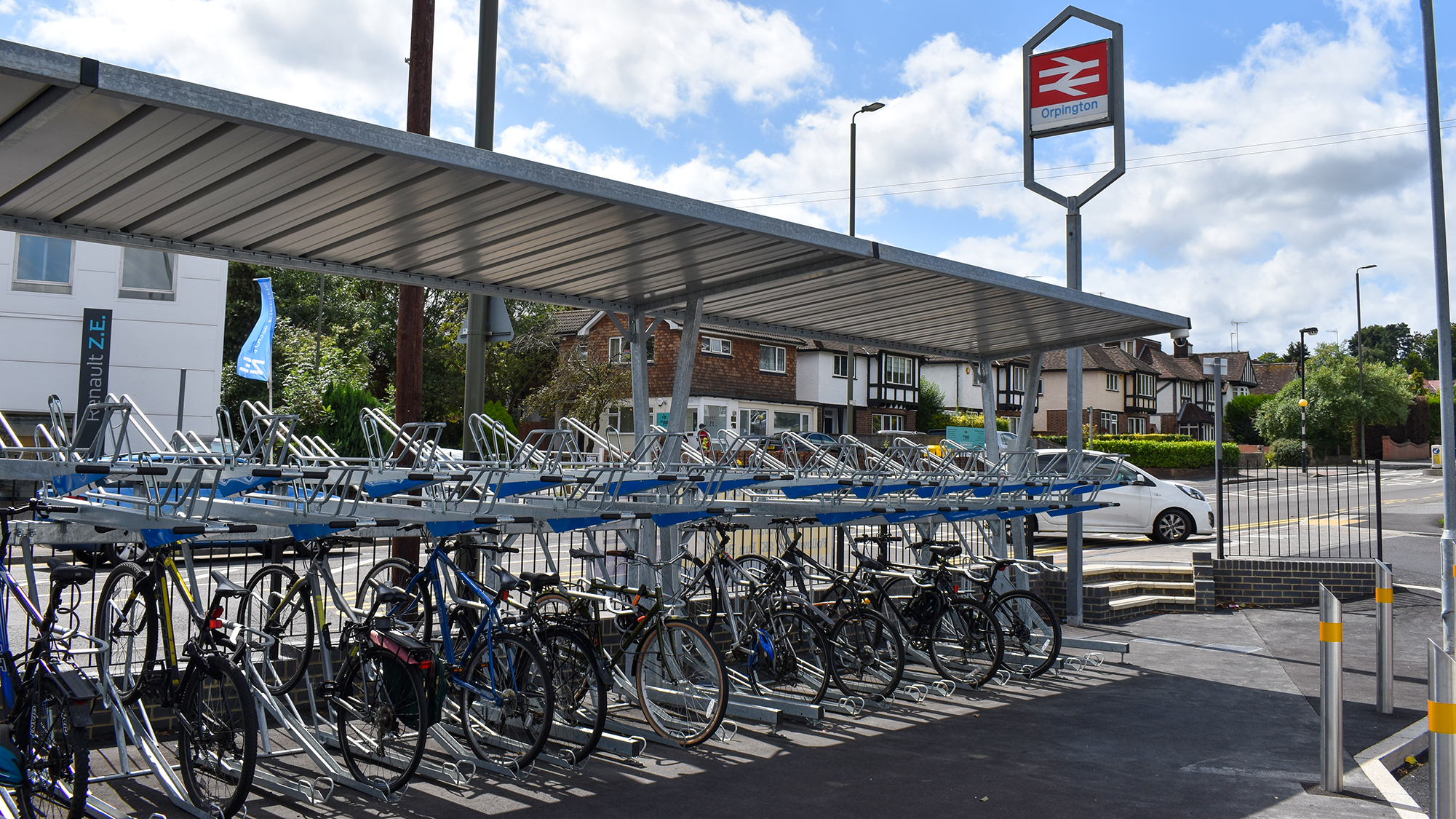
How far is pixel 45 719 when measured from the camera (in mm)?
4500

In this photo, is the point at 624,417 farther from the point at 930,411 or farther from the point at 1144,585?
the point at 1144,585

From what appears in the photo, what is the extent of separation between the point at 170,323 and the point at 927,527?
15.0 metres

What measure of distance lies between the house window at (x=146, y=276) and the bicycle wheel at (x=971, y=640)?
15.5 meters

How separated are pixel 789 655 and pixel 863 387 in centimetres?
4006

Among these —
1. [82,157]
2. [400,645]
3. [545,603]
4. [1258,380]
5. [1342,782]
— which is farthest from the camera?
[1258,380]

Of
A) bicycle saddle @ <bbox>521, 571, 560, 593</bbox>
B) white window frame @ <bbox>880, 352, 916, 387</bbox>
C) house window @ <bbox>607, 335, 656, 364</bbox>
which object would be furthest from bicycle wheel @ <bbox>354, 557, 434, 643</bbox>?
white window frame @ <bbox>880, 352, 916, 387</bbox>

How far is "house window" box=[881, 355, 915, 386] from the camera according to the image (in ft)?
158

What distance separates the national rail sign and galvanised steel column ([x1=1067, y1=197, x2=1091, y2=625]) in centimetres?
96

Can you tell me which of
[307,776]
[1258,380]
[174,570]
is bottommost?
[307,776]

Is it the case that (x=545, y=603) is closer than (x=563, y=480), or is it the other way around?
(x=563, y=480)

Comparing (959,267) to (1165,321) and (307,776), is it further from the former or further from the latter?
(307,776)

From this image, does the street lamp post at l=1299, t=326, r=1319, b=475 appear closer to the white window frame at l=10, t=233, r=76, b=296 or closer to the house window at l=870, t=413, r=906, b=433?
the house window at l=870, t=413, r=906, b=433

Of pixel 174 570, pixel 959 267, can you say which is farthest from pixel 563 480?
pixel 959 267

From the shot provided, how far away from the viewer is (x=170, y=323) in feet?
60.7
